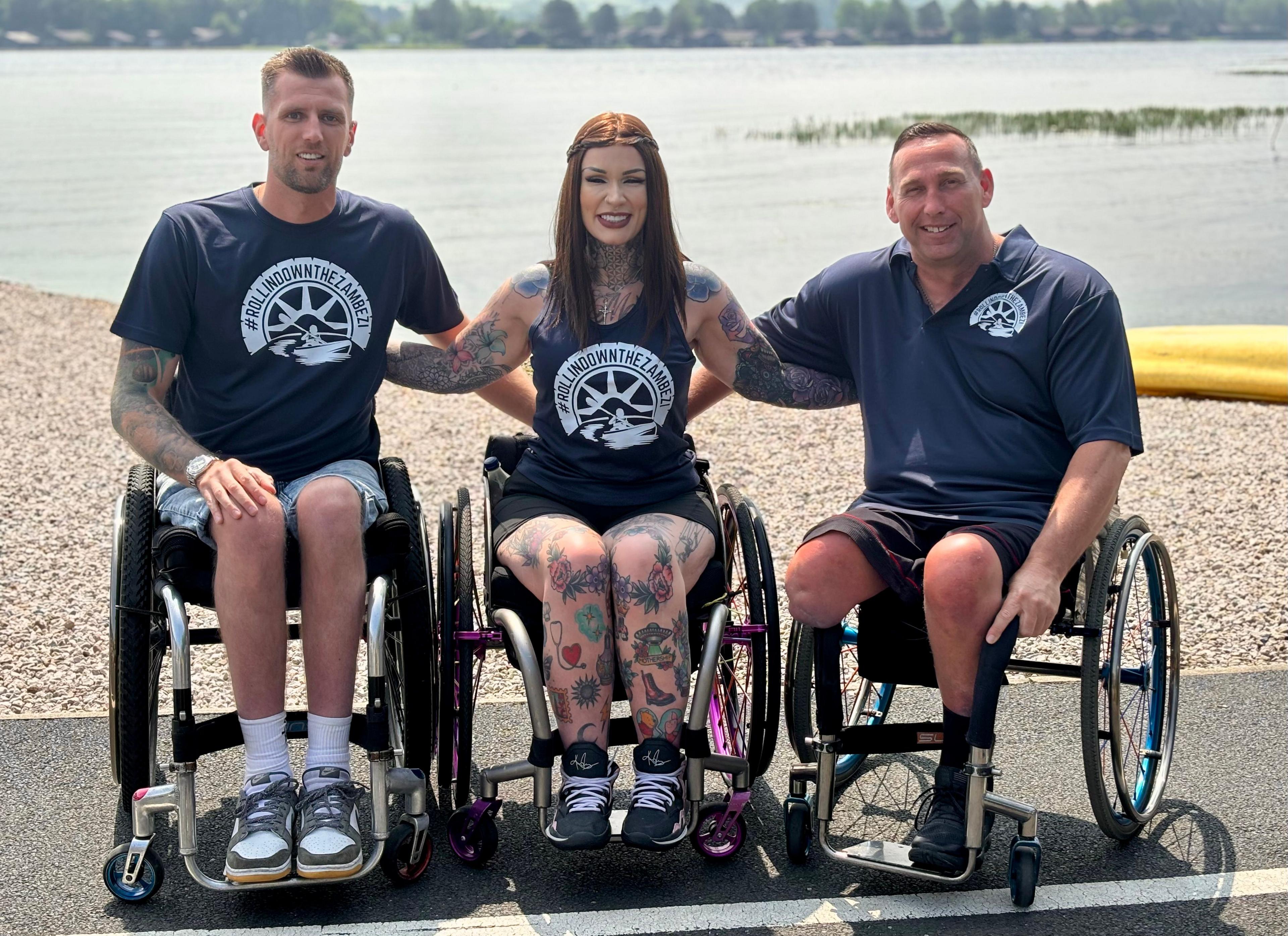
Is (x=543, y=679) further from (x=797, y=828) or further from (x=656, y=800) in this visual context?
(x=797, y=828)

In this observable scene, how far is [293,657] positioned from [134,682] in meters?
1.47

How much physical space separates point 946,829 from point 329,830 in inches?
49.9

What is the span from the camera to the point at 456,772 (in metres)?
3.39

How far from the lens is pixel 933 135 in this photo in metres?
3.49

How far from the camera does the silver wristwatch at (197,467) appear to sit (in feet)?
10.5

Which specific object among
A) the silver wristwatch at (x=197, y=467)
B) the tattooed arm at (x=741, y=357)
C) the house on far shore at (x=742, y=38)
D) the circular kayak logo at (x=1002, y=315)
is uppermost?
the house on far shore at (x=742, y=38)

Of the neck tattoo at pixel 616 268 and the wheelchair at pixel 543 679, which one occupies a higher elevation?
the neck tattoo at pixel 616 268

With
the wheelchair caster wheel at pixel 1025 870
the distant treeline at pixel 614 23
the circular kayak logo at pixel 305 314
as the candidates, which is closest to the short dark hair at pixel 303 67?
the circular kayak logo at pixel 305 314

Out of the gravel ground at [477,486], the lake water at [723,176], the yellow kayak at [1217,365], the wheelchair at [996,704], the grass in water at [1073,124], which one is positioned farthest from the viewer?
the grass in water at [1073,124]

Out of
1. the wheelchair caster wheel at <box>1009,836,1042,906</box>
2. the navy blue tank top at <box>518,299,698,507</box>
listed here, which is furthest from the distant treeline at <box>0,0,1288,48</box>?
the wheelchair caster wheel at <box>1009,836,1042,906</box>

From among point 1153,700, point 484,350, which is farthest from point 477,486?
point 1153,700

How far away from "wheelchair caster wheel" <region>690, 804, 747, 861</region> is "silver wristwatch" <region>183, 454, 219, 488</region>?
Result: 1.31 meters

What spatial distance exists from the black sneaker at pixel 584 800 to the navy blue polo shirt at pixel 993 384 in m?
0.89

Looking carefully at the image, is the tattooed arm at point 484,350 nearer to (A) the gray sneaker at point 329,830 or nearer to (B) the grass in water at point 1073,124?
(A) the gray sneaker at point 329,830
